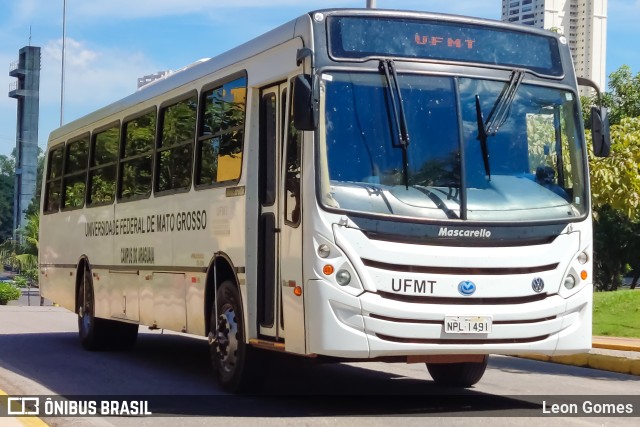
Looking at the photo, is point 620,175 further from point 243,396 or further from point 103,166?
point 243,396

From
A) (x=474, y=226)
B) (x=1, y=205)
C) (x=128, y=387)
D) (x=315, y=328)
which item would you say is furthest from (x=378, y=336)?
(x=1, y=205)

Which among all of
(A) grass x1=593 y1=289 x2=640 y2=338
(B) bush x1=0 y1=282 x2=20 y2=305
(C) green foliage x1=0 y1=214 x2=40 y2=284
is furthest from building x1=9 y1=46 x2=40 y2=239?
(A) grass x1=593 y1=289 x2=640 y2=338

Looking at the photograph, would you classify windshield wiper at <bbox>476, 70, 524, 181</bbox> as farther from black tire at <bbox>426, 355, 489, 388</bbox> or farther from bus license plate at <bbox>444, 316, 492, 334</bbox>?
black tire at <bbox>426, 355, 489, 388</bbox>

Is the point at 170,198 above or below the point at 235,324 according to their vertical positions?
above

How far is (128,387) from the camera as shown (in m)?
11.8

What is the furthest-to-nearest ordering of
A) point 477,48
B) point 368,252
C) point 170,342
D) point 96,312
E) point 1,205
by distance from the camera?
1. point 1,205
2. point 170,342
3. point 96,312
4. point 477,48
5. point 368,252

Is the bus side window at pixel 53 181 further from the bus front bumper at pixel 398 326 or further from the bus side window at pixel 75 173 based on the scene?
the bus front bumper at pixel 398 326

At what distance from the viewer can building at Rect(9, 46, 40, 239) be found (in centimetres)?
11188

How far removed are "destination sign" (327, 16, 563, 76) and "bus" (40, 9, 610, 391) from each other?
12 millimetres

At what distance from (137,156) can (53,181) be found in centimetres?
527

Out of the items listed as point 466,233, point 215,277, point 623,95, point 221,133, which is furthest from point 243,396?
point 623,95

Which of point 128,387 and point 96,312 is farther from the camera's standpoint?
point 96,312

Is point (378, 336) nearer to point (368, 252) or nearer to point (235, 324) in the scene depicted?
point (368, 252)

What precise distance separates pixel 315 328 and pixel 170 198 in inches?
171
